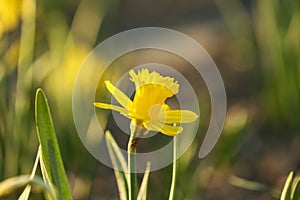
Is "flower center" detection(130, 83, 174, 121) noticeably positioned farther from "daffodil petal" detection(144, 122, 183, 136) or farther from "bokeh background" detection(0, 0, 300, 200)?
"bokeh background" detection(0, 0, 300, 200)

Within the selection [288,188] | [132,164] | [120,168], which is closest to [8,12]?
[120,168]

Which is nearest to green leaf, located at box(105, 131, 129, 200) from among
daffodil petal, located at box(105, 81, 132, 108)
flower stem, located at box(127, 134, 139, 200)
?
flower stem, located at box(127, 134, 139, 200)

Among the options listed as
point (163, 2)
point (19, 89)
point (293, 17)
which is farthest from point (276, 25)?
point (163, 2)

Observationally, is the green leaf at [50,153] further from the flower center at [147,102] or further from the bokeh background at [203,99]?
the bokeh background at [203,99]

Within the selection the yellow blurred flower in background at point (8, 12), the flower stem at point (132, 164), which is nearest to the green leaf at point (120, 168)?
the flower stem at point (132, 164)

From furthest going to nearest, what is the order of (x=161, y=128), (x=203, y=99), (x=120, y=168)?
1. (x=203, y=99)
2. (x=120, y=168)
3. (x=161, y=128)

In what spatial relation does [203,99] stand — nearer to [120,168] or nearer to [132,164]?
[120,168]

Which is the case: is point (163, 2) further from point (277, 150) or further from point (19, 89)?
point (19, 89)
